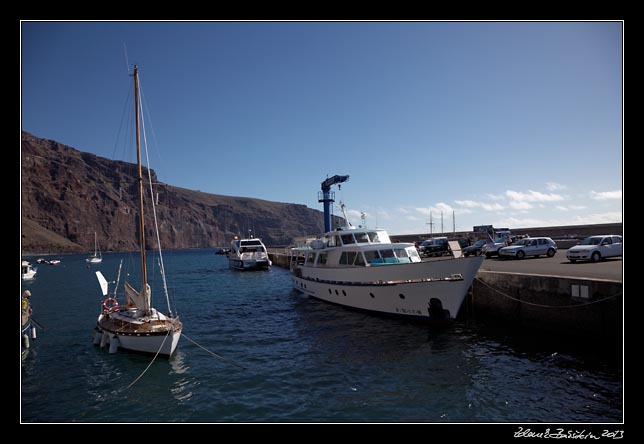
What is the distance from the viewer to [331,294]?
73.4ft

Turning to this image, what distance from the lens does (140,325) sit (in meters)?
13.8

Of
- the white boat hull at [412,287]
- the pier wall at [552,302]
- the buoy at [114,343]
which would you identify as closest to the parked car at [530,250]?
the pier wall at [552,302]

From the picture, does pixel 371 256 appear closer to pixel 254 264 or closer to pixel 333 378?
pixel 333 378

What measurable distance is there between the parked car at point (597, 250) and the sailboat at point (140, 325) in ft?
71.5

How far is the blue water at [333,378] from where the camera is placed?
911 centimetres

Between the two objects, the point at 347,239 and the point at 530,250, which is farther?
the point at 530,250

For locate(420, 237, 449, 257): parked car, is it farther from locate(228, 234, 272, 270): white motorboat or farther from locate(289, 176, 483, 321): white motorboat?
locate(228, 234, 272, 270): white motorboat

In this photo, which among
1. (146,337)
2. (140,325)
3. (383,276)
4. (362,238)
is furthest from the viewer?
(362,238)

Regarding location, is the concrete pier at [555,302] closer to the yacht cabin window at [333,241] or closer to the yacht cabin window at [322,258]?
the yacht cabin window at [333,241]

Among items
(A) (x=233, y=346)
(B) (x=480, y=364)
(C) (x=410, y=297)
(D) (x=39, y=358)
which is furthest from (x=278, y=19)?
(D) (x=39, y=358)

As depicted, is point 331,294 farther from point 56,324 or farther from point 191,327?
point 56,324

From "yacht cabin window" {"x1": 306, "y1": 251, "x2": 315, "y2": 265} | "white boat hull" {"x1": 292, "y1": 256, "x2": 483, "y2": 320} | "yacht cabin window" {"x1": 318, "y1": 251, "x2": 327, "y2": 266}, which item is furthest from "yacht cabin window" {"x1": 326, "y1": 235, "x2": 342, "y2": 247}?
"yacht cabin window" {"x1": 306, "y1": 251, "x2": 315, "y2": 265}

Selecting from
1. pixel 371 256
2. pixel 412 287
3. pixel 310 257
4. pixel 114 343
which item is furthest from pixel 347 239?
pixel 114 343

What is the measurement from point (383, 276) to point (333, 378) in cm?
790
